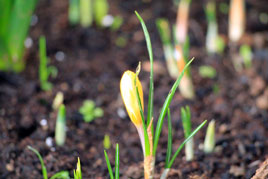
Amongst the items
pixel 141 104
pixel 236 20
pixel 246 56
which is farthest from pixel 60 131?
pixel 236 20

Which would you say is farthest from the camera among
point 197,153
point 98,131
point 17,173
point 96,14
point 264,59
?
point 96,14

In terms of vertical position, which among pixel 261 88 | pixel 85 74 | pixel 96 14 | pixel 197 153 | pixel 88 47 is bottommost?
pixel 197 153

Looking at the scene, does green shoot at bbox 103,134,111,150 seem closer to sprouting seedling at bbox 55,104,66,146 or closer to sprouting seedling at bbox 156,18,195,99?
sprouting seedling at bbox 55,104,66,146

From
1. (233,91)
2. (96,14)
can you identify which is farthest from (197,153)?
(96,14)

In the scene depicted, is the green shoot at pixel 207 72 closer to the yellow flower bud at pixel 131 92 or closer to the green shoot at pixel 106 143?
the green shoot at pixel 106 143

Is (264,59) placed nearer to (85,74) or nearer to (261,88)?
(261,88)

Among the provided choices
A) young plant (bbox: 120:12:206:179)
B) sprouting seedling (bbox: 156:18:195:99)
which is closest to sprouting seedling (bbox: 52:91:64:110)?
sprouting seedling (bbox: 156:18:195:99)

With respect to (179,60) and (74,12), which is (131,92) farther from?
(74,12)
